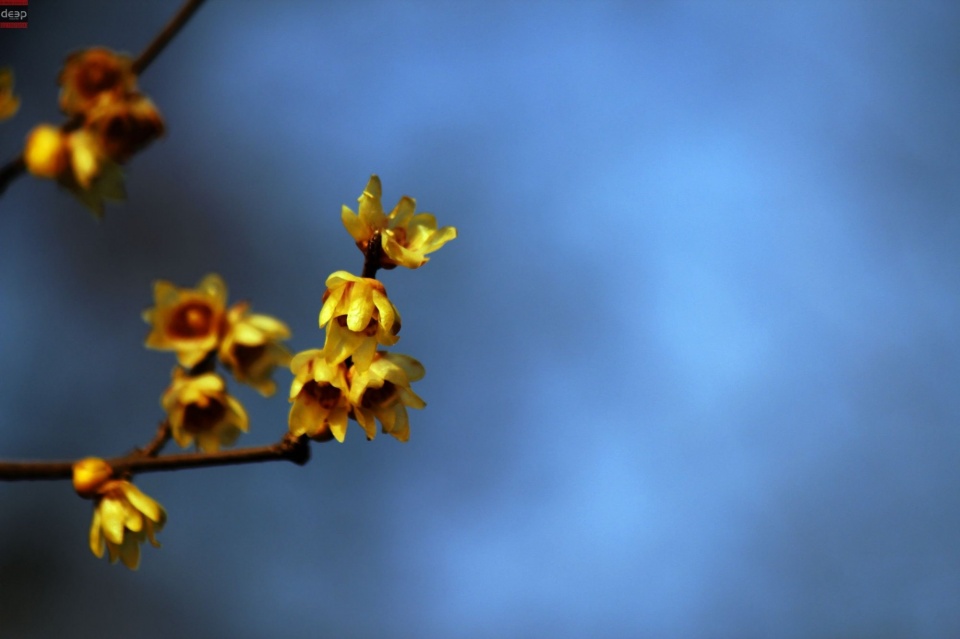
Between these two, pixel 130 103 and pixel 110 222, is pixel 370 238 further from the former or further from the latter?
pixel 110 222

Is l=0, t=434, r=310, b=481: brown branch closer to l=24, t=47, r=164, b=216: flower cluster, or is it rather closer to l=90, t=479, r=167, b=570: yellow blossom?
l=90, t=479, r=167, b=570: yellow blossom

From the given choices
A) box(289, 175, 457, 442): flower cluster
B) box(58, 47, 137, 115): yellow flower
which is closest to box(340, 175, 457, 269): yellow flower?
box(289, 175, 457, 442): flower cluster

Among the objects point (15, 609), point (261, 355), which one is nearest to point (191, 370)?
point (261, 355)

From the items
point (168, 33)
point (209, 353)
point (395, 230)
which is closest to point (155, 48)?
point (168, 33)

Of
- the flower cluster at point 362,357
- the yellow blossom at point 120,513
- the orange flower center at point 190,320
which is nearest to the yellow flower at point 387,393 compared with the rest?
the flower cluster at point 362,357

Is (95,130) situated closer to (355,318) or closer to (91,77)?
(91,77)

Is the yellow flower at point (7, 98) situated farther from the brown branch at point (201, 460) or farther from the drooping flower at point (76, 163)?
the brown branch at point (201, 460)
